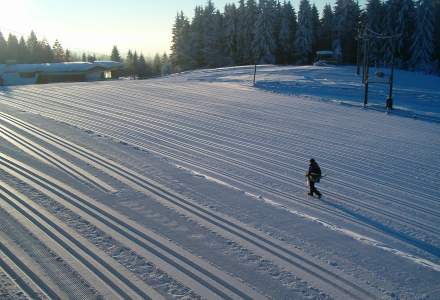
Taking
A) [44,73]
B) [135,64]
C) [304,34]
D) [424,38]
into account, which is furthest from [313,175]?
[135,64]

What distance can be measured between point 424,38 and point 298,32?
61.6 ft

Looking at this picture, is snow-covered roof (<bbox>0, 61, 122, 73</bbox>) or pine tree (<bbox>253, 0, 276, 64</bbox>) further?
pine tree (<bbox>253, 0, 276, 64</bbox>)

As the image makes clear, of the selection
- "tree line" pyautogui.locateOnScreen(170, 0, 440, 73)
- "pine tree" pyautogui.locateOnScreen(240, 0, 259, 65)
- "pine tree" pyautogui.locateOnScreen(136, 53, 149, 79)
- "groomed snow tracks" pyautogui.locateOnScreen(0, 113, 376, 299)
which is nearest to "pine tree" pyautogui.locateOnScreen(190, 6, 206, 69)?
"tree line" pyautogui.locateOnScreen(170, 0, 440, 73)

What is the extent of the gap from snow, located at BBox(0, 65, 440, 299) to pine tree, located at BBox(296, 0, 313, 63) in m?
45.1

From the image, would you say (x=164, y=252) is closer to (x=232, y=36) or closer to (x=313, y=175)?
(x=313, y=175)

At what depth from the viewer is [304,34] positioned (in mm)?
65562

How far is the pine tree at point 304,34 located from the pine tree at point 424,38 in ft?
51.9

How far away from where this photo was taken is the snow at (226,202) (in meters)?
6.81

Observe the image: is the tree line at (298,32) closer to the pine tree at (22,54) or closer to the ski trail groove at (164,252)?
the pine tree at (22,54)

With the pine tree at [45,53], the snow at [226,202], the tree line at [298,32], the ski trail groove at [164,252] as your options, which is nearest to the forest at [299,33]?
the tree line at [298,32]

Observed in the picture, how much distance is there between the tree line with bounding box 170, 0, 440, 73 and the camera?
197 feet

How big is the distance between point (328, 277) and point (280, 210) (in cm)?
313

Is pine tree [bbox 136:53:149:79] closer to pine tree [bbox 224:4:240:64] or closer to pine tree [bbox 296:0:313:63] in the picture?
pine tree [bbox 224:4:240:64]

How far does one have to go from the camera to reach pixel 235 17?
72188 millimetres
